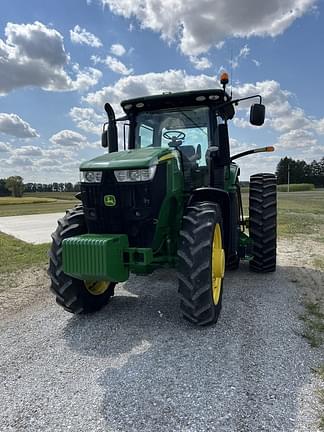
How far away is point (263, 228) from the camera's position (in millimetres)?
6551

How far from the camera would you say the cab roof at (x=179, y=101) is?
5.24 m

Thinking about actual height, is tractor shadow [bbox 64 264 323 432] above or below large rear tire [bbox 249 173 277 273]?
below

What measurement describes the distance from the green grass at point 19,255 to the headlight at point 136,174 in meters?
4.42

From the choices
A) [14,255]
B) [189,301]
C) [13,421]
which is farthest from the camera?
[14,255]

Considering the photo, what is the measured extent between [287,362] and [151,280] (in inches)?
128

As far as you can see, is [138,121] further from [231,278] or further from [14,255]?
[14,255]

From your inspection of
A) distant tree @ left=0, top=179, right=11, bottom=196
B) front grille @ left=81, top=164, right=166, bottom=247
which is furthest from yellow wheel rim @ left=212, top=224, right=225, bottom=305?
distant tree @ left=0, top=179, right=11, bottom=196

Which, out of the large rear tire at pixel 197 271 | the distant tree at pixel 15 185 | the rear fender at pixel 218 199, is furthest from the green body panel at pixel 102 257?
the distant tree at pixel 15 185

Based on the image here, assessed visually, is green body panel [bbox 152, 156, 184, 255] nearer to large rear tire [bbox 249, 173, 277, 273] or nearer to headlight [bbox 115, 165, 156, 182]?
headlight [bbox 115, 165, 156, 182]

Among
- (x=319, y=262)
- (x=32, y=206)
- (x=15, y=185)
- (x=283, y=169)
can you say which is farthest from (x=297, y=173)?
(x=319, y=262)

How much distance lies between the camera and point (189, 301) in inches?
156

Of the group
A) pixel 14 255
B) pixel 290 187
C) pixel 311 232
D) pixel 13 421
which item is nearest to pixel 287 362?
pixel 13 421

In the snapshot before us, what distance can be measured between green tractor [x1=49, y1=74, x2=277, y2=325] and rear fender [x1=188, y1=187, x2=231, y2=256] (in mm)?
16

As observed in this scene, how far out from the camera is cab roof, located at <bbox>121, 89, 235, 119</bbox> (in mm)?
5242
